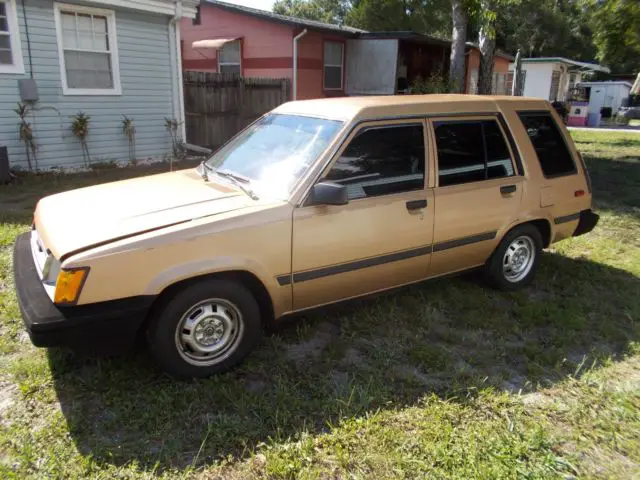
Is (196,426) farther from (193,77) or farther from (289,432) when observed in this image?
(193,77)

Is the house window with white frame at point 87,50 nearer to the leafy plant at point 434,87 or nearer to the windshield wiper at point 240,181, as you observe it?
the windshield wiper at point 240,181

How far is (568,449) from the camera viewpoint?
9.34ft

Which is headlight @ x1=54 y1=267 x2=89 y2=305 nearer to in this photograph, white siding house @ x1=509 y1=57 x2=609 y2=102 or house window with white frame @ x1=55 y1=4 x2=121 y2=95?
house window with white frame @ x1=55 y1=4 x2=121 y2=95

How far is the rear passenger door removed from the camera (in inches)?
160

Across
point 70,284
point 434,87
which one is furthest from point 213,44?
point 70,284

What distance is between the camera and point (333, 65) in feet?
60.7

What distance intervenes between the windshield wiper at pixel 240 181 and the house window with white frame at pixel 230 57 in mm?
15774

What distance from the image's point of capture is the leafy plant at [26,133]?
897cm

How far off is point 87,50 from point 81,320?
8576 mm

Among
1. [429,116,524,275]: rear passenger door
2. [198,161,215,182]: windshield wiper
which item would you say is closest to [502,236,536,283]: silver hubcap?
[429,116,524,275]: rear passenger door

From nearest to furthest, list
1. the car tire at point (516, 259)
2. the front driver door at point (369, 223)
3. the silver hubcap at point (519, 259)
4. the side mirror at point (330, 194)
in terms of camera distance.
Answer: the side mirror at point (330, 194) < the front driver door at point (369, 223) < the car tire at point (516, 259) < the silver hubcap at point (519, 259)

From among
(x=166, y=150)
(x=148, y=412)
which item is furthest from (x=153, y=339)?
(x=166, y=150)

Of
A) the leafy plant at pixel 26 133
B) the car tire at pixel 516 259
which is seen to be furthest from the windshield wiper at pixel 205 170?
the leafy plant at pixel 26 133

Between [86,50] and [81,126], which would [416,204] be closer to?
[81,126]
